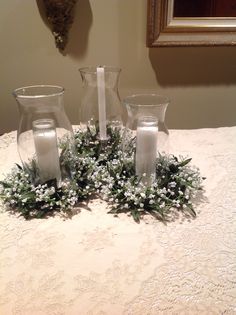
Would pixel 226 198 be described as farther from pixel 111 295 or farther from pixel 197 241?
pixel 111 295

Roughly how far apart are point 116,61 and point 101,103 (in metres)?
0.85

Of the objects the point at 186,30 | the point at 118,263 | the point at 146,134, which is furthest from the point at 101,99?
the point at 186,30

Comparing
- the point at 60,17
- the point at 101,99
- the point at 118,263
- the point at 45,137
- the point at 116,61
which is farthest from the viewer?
the point at 116,61

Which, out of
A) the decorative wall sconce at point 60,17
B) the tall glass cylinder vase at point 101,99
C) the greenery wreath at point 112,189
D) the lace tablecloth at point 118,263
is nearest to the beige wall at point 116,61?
the decorative wall sconce at point 60,17

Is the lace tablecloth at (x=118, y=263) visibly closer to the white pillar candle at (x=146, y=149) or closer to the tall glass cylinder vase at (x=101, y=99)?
the white pillar candle at (x=146, y=149)

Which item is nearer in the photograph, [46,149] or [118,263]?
[118,263]

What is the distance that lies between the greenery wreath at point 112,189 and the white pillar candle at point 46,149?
0.10 feet

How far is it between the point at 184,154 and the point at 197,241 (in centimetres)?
50

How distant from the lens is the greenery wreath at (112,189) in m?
0.78

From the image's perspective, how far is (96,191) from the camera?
878mm

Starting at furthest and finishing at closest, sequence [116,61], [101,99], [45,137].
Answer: [116,61] < [101,99] < [45,137]

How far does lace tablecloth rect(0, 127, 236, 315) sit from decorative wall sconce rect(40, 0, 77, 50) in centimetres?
112

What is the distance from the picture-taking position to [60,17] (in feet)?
5.09

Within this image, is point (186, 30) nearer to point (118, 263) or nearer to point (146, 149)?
point (146, 149)
